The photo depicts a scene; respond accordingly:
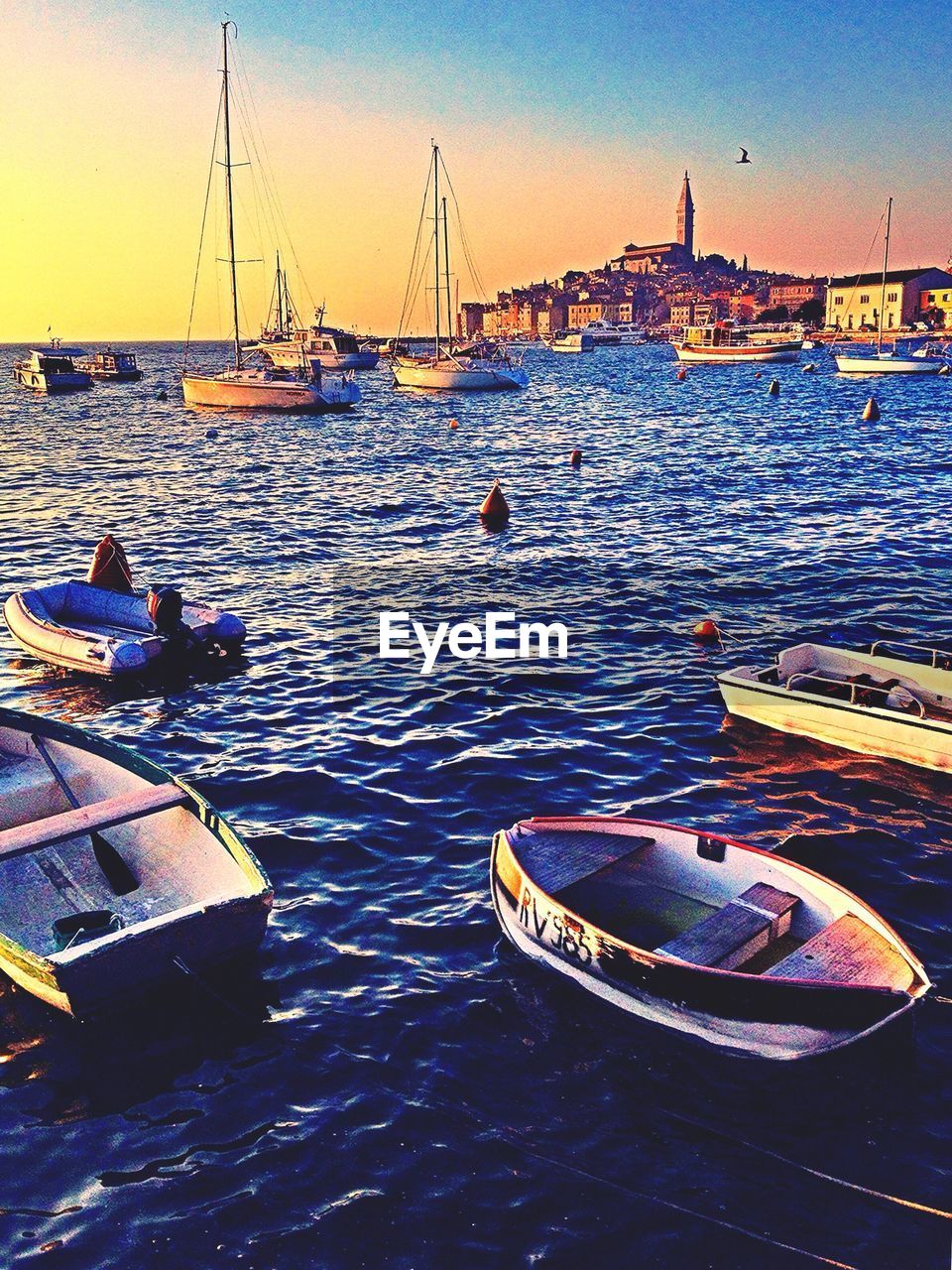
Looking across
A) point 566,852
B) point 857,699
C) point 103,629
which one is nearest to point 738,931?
point 566,852

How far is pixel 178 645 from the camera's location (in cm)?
1930

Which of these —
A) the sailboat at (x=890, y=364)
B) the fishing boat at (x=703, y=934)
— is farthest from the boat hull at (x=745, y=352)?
the fishing boat at (x=703, y=934)

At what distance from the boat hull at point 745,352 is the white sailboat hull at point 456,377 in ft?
141

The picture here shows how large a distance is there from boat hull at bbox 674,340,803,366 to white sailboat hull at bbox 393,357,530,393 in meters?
43.0

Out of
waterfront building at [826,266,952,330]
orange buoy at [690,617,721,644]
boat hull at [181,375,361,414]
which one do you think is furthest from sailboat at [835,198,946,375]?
orange buoy at [690,617,721,644]

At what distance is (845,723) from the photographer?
582 inches

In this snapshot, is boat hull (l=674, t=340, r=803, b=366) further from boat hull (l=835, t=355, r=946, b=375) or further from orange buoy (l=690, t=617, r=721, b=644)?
orange buoy (l=690, t=617, r=721, b=644)

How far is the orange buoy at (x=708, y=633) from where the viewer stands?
20422 mm

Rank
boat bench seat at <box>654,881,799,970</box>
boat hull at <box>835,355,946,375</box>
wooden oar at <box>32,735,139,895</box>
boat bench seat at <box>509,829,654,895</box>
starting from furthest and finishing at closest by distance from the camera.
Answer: boat hull at <box>835,355,946,375</box>
wooden oar at <box>32,735,139,895</box>
boat bench seat at <box>509,829,654,895</box>
boat bench seat at <box>654,881,799,970</box>

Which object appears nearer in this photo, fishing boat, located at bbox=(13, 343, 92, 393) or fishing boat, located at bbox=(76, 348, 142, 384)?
fishing boat, located at bbox=(13, 343, 92, 393)

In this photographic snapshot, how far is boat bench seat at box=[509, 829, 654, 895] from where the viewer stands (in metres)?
10.3

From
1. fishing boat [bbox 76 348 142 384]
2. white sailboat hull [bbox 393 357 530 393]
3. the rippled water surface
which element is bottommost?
the rippled water surface

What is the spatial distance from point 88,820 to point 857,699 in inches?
414

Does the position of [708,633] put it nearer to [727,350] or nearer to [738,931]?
[738,931]
